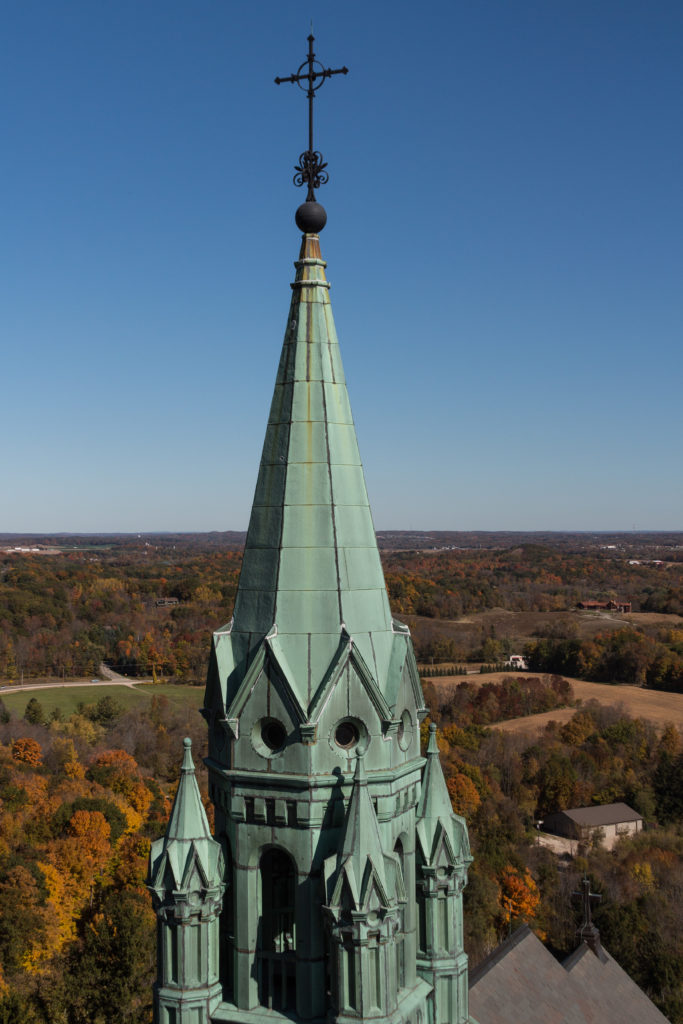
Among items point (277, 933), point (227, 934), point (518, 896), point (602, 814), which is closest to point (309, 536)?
point (227, 934)

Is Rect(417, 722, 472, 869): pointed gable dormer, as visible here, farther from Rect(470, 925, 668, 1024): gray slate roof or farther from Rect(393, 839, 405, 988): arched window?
Rect(470, 925, 668, 1024): gray slate roof

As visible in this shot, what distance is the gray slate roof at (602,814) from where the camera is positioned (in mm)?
81438

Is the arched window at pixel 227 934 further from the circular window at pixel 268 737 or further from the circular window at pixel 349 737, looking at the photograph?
the circular window at pixel 349 737

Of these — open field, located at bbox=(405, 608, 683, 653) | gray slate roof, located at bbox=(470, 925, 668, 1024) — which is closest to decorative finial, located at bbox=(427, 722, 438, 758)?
gray slate roof, located at bbox=(470, 925, 668, 1024)

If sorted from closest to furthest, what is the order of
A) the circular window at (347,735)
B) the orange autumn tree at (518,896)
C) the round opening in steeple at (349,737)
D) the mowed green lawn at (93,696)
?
the round opening in steeple at (349,737), the circular window at (347,735), the orange autumn tree at (518,896), the mowed green lawn at (93,696)

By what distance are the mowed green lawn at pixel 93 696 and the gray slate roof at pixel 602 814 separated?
170 feet

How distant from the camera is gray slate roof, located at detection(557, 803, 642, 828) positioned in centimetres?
8144

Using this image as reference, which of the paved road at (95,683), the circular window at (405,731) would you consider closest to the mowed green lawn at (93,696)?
the paved road at (95,683)

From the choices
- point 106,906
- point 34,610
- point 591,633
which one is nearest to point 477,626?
point 591,633

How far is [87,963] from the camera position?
153 feet

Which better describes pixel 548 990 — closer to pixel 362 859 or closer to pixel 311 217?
pixel 362 859

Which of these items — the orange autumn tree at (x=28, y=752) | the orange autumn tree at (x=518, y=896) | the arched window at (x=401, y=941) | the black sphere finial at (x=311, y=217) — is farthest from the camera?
the orange autumn tree at (x=28, y=752)

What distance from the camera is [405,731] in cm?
1127

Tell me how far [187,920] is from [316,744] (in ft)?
8.82
